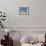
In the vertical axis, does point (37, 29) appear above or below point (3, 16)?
below

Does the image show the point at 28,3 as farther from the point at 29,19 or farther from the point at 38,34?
the point at 38,34

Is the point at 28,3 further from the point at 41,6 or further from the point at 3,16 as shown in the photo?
the point at 3,16

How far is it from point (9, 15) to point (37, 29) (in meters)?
0.87

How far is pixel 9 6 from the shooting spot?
3.94m

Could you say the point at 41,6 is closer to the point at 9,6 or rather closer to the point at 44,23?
the point at 44,23

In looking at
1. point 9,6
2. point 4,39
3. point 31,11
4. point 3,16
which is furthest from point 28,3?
point 4,39

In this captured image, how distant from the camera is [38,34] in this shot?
3.92 m

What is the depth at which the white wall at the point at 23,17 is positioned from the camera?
3.93 meters

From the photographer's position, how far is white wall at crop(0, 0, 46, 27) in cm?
393

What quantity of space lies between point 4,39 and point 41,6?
4.47 feet

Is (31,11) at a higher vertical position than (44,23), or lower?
higher

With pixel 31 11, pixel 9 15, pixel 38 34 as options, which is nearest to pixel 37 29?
pixel 38 34

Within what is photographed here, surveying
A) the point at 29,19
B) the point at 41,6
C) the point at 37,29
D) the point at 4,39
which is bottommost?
the point at 4,39

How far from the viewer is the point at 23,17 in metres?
3.94
